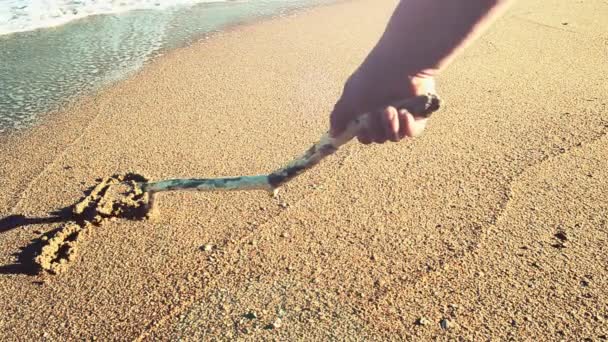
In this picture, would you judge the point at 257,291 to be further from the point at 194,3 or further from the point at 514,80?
the point at 194,3

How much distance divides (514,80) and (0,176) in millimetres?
3321

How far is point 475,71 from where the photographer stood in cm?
405

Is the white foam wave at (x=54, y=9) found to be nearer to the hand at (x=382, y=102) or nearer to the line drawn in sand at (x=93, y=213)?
the line drawn in sand at (x=93, y=213)

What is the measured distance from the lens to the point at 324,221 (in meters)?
2.48

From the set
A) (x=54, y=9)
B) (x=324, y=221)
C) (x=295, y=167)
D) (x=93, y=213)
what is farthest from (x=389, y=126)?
(x=54, y=9)

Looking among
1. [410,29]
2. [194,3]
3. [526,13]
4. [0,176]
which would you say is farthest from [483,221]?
[194,3]

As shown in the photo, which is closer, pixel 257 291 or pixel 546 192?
pixel 257 291

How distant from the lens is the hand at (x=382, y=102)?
1.18 m

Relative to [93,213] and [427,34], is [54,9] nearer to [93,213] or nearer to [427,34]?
[93,213]

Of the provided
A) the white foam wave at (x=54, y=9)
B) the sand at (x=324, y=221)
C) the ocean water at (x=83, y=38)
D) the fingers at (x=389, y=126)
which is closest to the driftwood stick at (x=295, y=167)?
the fingers at (x=389, y=126)

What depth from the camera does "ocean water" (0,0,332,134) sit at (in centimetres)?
425

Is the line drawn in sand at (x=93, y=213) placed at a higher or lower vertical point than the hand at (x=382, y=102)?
lower

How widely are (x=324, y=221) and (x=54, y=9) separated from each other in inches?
238

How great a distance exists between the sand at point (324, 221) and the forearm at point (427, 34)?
42.0 inches
